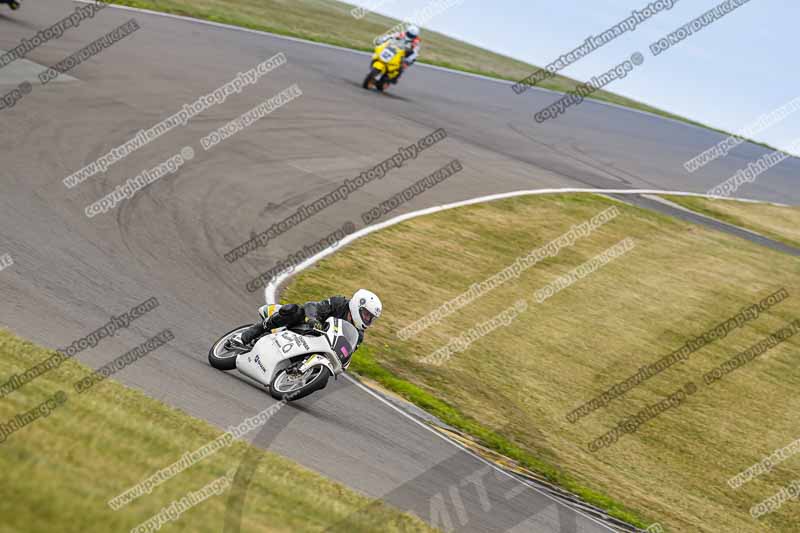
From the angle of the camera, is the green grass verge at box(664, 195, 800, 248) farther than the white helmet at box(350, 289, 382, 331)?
Yes

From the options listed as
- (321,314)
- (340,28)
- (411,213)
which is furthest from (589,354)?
(340,28)

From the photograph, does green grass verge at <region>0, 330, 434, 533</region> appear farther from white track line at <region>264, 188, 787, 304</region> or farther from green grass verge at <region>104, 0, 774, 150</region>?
green grass verge at <region>104, 0, 774, 150</region>

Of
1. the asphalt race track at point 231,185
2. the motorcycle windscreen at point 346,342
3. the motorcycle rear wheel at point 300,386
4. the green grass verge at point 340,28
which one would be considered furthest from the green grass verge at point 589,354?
the green grass verge at point 340,28

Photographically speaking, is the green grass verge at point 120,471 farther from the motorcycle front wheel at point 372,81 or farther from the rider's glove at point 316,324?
the motorcycle front wheel at point 372,81

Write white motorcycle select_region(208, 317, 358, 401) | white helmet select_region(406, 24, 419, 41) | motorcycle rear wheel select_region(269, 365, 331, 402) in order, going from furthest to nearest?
white helmet select_region(406, 24, 419, 41)
white motorcycle select_region(208, 317, 358, 401)
motorcycle rear wheel select_region(269, 365, 331, 402)

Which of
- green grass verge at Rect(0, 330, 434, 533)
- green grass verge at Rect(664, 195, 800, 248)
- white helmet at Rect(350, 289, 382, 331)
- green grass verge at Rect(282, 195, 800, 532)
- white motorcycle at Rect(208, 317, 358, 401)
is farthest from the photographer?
green grass verge at Rect(664, 195, 800, 248)

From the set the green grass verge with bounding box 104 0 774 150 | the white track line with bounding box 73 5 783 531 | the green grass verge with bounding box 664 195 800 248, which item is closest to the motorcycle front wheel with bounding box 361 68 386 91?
the white track line with bounding box 73 5 783 531

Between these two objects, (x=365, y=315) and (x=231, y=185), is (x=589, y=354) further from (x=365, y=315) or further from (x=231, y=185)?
(x=231, y=185)
